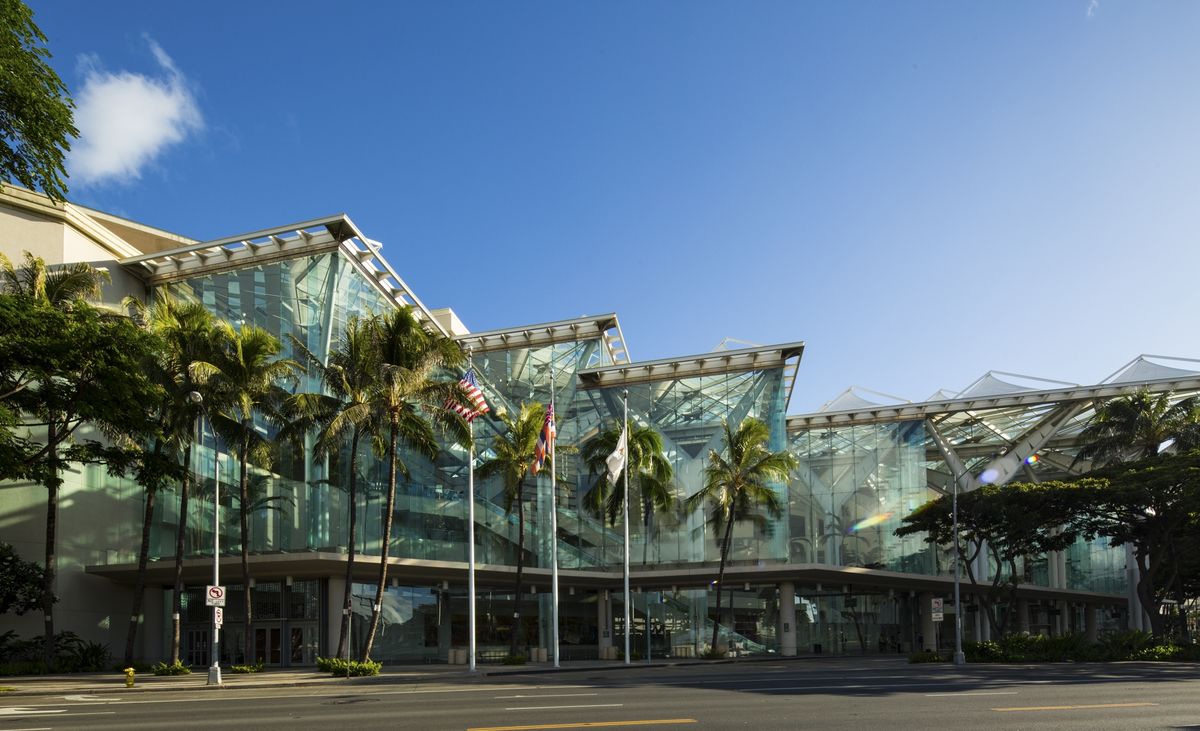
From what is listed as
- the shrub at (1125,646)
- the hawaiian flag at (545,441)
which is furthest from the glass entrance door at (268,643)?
the shrub at (1125,646)

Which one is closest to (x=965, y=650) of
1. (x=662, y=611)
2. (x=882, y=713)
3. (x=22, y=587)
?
(x=662, y=611)

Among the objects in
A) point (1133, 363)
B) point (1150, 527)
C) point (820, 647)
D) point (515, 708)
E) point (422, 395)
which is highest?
point (1133, 363)

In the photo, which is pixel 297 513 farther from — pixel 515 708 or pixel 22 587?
pixel 515 708

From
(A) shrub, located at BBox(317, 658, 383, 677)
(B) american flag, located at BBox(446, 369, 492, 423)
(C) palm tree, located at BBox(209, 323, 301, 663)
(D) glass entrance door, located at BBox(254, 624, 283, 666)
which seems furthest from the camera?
(D) glass entrance door, located at BBox(254, 624, 283, 666)

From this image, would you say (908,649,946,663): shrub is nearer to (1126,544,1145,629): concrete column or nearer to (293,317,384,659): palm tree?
(293,317,384,659): palm tree

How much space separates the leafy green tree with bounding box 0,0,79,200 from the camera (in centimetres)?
1780

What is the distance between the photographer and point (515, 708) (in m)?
18.5

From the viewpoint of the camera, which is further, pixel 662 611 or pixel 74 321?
pixel 662 611

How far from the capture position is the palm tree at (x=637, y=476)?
46688mm

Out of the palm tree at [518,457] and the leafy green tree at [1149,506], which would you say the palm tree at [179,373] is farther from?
the leafy green tree at [1149,506]

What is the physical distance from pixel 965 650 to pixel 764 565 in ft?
33.3

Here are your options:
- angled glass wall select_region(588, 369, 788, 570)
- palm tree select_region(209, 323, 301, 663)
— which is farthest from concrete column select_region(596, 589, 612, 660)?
palm tree select_region(209, 323, 301, 663)

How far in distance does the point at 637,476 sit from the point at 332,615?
15900mm

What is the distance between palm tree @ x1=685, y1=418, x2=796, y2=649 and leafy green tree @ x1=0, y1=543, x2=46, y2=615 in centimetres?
2918
